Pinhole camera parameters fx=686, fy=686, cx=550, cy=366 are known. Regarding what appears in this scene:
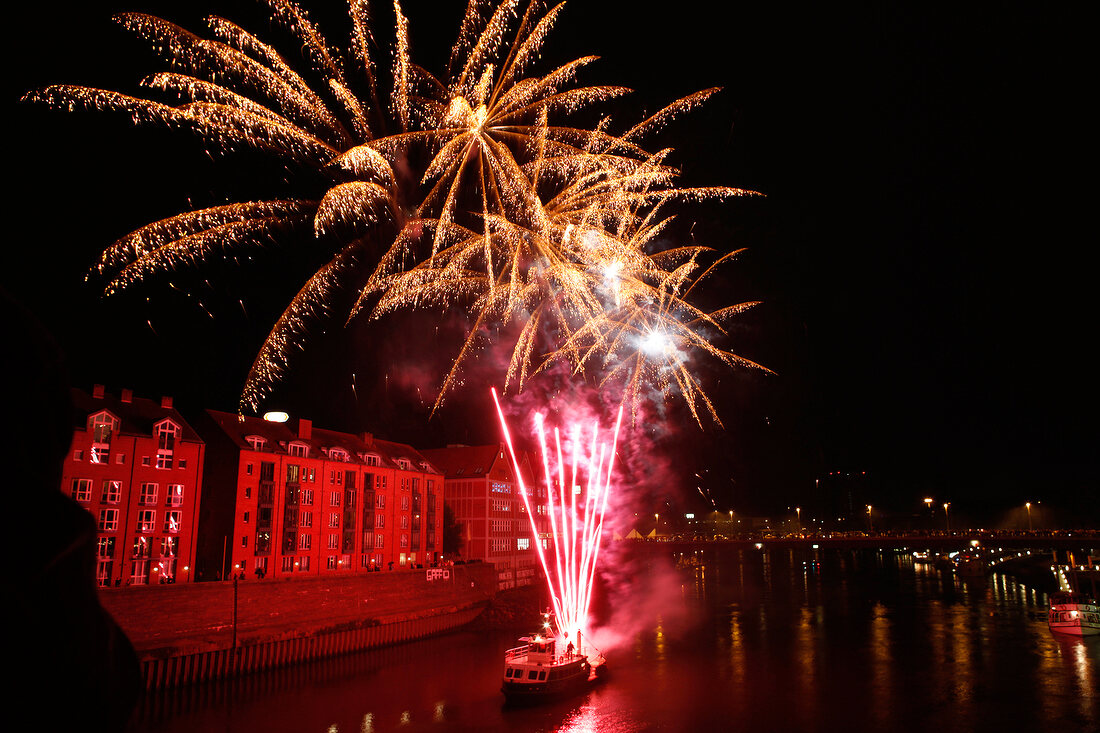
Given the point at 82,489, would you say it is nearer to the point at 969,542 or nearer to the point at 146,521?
the point at 146,521

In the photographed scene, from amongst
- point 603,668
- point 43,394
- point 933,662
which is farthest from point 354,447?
point 43,394

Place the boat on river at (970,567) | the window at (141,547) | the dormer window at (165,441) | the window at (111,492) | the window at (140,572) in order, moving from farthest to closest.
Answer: the boat on river at (970,567)
the dormer window at (165,441)
the window at (141,547)
the window at (140,572)
the window at (111,492)

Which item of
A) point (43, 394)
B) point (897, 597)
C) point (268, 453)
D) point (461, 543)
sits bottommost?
point (897, 597)

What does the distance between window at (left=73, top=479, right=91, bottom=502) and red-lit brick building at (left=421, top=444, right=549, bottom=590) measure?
114 feet

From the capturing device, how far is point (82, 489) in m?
38.6

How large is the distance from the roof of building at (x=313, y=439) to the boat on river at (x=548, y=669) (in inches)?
876

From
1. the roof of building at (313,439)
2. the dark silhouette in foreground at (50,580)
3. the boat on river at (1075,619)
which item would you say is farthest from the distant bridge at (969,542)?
the dark silhouette in foreground at (50,580)

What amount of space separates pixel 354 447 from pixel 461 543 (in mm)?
17410

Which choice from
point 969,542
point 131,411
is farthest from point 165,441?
point 969,542

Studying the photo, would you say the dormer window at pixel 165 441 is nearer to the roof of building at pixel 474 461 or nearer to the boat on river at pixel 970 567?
the roof of building at pixel 474 461

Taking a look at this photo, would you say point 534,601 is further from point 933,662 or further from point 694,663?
point 933,662

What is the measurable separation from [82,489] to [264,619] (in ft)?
41.1

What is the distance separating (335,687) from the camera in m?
36.2

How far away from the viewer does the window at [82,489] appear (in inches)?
1505
